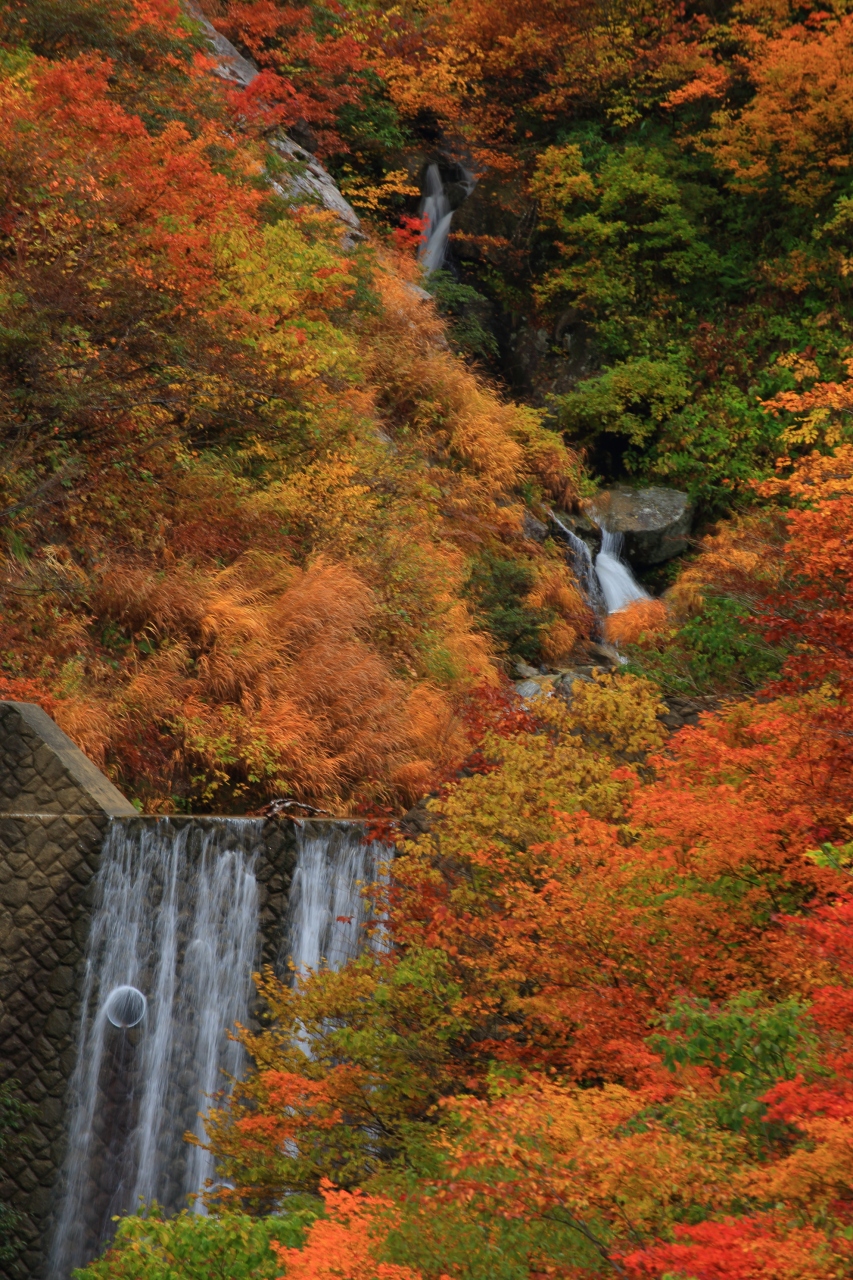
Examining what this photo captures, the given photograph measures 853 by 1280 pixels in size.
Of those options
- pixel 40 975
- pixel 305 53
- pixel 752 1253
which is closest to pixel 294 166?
pixel 305 53

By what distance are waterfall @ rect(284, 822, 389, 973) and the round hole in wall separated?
1.17 metres

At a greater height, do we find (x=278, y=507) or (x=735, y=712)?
(x=278, y=507)

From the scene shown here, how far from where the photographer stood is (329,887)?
8758 millimetres

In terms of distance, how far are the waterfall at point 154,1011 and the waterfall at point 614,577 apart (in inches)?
398

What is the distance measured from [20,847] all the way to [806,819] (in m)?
5.45

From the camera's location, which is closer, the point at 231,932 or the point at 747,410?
the point at 231,932

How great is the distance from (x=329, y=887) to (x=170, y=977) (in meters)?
1.34

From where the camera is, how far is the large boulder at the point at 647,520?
18578mm

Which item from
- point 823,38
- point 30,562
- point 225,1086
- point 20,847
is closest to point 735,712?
point 225,1086

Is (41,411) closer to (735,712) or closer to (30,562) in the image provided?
(30,562)

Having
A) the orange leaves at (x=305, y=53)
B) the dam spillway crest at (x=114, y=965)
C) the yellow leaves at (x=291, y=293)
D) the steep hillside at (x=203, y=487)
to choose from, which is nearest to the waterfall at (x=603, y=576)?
the steep hillside at (x=203, y=487)

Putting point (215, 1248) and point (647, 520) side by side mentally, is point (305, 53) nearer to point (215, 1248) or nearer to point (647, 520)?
point (647, 520)

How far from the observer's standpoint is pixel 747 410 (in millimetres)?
19844

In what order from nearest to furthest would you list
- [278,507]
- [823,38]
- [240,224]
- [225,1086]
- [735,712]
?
[735,712], [225,1086], [278,507], [240,224], [823,38]
